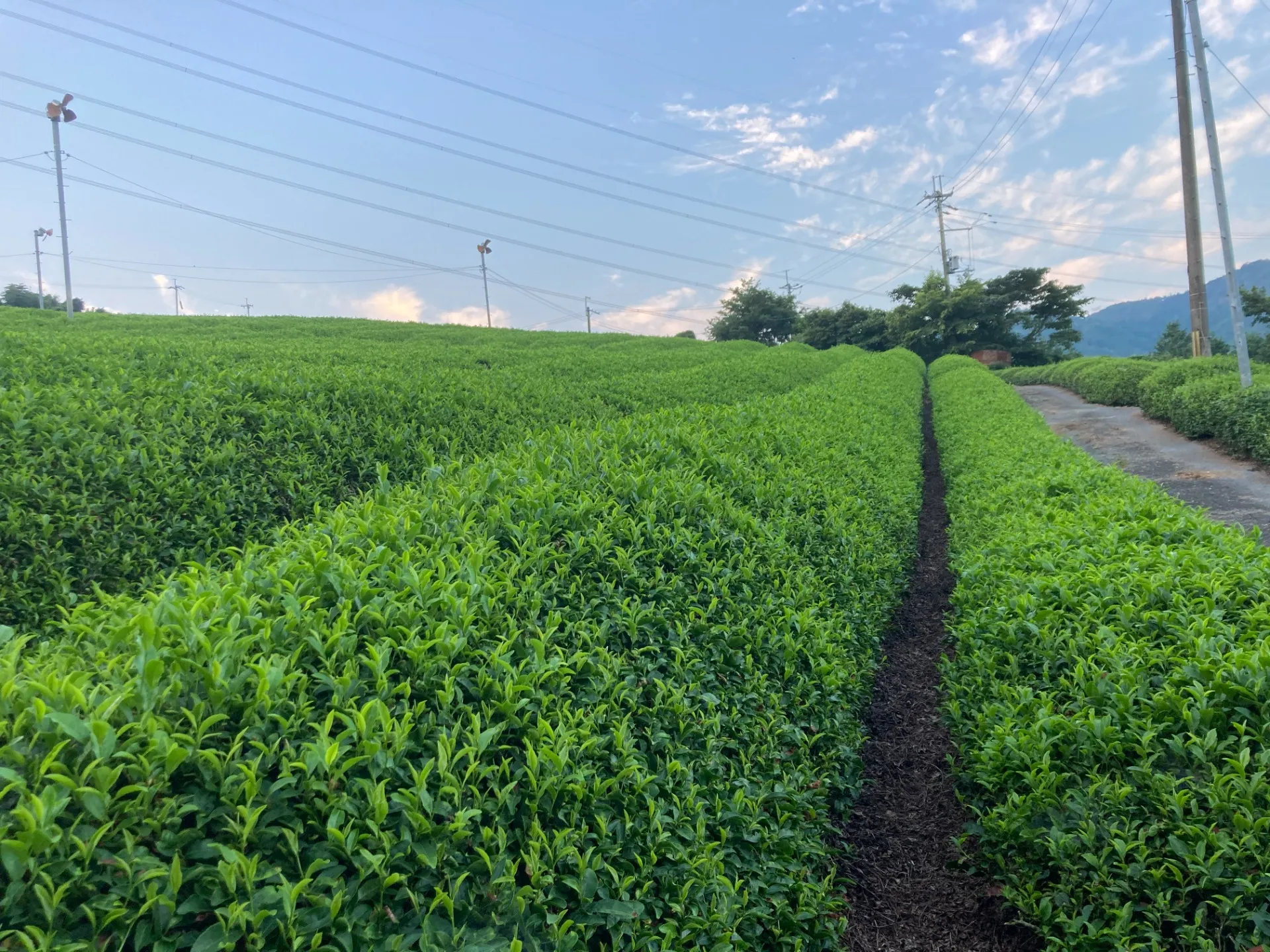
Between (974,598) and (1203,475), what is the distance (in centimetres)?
782

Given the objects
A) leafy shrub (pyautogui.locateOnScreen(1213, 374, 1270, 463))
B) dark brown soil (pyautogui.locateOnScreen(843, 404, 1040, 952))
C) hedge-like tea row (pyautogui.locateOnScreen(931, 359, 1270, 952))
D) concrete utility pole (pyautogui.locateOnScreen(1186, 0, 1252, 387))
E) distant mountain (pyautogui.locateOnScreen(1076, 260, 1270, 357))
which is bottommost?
dark brown soil (pyautogui.locateOnScreen(843, 404, 1040, 952))

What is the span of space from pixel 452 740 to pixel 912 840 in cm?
253

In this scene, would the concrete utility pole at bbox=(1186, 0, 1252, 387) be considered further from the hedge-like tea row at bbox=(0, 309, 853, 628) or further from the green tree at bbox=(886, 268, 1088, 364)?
the green tree at bbox=(886, 268, 1088, 364)

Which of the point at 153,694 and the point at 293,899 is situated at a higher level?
the point at 153,694

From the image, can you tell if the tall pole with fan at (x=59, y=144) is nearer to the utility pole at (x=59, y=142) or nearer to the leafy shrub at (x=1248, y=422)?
the utility pole at (x=59, y=142)

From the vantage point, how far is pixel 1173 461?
10.4m

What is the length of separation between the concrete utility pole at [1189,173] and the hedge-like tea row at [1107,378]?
1.44 meters

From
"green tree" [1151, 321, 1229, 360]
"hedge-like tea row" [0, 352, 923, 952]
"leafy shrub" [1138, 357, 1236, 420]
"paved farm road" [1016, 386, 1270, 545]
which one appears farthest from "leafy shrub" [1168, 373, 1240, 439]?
"green tree" [1151, 321, 1229, 360]

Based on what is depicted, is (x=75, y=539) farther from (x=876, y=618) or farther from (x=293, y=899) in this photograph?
(x=876, y=618)

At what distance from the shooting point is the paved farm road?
7.64 meters

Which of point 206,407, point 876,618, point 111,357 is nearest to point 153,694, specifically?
point 876,618

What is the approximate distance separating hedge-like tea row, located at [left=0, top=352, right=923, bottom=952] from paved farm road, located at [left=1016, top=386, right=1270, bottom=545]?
208 inches

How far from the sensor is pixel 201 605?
71.8 inches

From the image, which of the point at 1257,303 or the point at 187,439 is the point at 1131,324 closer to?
the point at 1257,303
